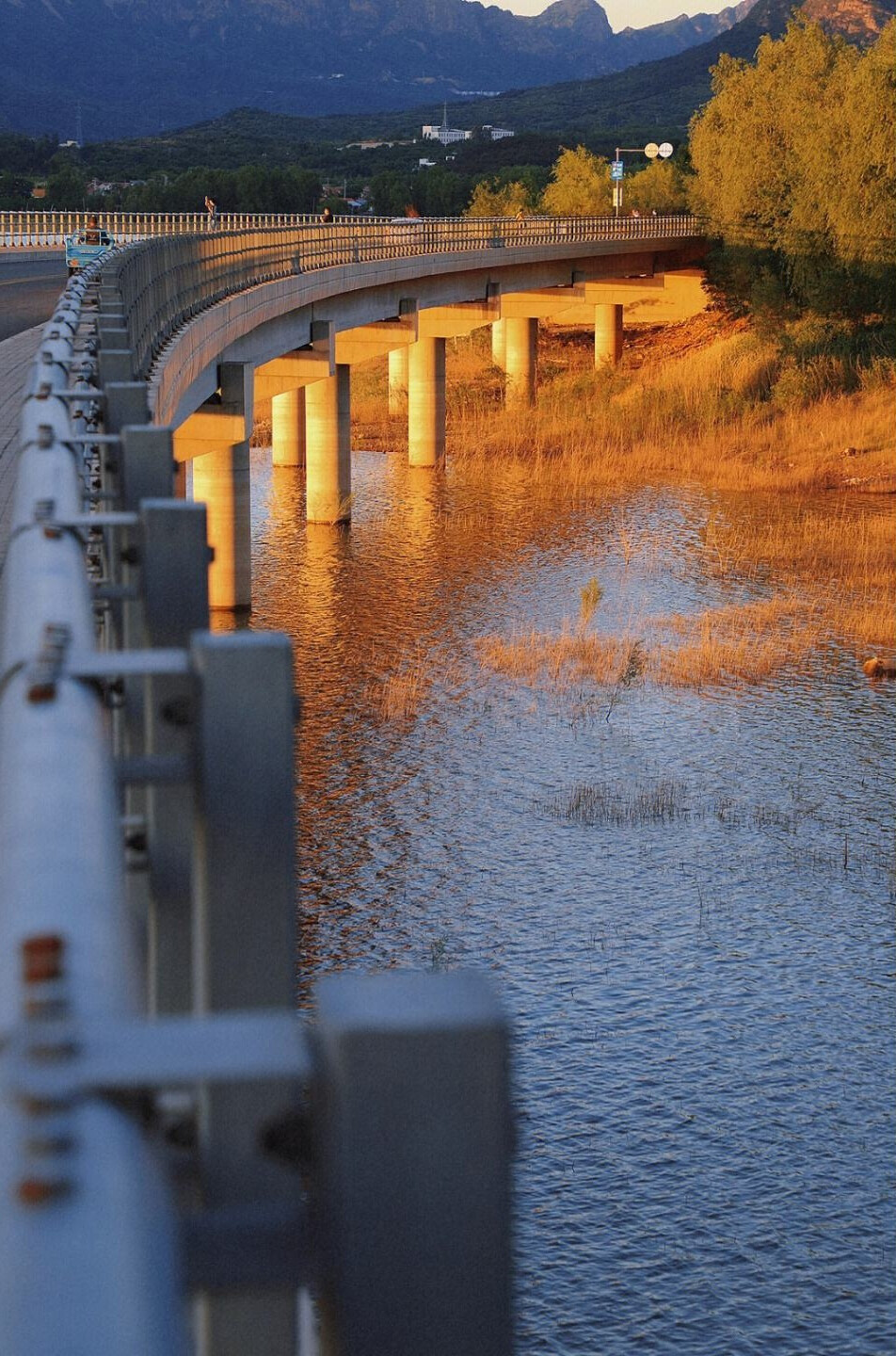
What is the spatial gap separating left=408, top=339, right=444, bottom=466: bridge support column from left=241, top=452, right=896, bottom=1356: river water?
1913 cm

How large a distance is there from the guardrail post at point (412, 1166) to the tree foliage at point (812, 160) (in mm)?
55385

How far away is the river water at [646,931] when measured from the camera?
43.2ft

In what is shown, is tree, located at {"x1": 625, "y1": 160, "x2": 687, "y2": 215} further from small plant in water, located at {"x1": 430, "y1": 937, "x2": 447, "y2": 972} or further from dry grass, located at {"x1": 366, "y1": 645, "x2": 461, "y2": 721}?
small plant in water, located at {"x1": 430, "y1": 937, "x2": 447, "y2": 972}

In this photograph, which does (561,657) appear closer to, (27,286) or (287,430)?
(27,286)

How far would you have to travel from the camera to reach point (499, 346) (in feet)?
228

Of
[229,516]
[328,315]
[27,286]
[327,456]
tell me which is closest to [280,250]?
[27,286]

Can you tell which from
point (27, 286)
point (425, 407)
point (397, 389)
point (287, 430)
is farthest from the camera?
point (397, 389)

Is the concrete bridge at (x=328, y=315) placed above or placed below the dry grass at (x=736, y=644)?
above

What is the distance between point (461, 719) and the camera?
26.2 meters

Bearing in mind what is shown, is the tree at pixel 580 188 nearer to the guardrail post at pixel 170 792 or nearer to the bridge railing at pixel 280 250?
the bridge railing at pixel 280 250

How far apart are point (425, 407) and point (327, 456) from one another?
9.78 m

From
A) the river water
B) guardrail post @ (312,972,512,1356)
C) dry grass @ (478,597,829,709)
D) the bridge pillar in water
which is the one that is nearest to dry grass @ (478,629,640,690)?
dry grass @ (478,597,829,709)

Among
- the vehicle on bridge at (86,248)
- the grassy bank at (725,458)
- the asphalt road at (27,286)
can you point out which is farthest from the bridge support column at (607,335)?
the vehicle on bridge at (86,248)

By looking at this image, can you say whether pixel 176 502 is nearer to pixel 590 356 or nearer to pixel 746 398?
pixel 746 398
